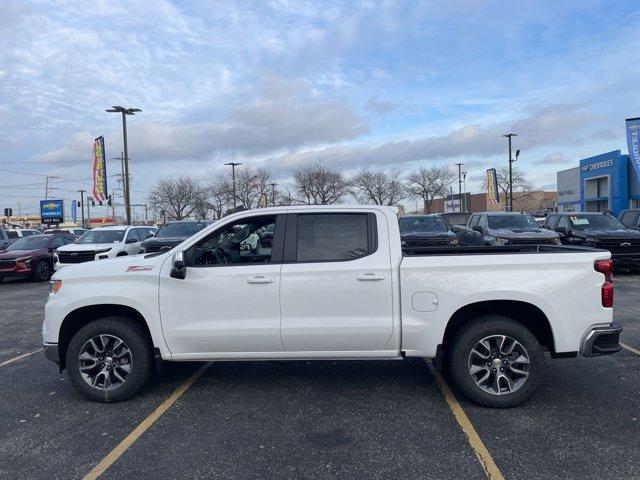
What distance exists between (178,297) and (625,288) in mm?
10488

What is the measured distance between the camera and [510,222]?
15.4 meters

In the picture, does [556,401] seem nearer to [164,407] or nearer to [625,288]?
[164,407]

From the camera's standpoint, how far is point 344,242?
4.74 m

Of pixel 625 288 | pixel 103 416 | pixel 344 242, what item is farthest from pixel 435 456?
pixel 625 288

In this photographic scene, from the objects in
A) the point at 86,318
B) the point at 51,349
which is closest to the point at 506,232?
the point at 86,318

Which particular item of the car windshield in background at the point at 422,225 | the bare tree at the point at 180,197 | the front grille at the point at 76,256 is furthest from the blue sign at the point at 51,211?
the car windshield in background at the point at 422,225

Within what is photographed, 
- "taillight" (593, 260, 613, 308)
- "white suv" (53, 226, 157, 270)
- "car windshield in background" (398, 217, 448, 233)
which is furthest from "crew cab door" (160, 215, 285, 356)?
"white suv" (53, 226, 157, 270)

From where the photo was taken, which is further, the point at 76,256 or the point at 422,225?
the point at 76,256

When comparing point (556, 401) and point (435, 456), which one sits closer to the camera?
point (435, 456)

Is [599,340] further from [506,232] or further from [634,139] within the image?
[634,139]

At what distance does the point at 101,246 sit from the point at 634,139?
921 inches

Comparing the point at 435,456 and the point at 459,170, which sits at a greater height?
the point at 459,170

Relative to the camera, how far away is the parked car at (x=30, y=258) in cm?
1563

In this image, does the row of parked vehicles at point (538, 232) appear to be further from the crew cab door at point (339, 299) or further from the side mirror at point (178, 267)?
the side mirror at point (178, 267)
